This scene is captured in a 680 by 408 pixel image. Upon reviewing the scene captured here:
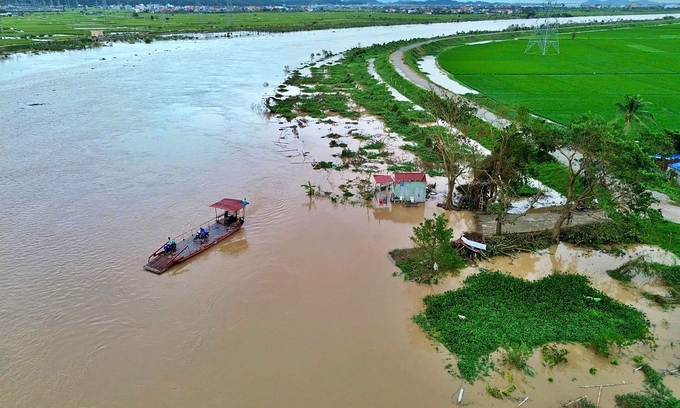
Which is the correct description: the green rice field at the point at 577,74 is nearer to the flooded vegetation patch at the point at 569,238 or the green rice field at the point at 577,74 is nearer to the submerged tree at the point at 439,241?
the flooded vegetation patch at the point at 569,238

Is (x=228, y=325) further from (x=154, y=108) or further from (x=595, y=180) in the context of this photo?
(x=154, y=108)

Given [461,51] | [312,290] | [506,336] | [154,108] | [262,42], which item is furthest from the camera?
[262,42]

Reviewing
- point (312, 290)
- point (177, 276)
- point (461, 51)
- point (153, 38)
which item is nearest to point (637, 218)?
point (312, 290)

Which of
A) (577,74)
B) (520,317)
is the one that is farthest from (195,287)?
(577,74)

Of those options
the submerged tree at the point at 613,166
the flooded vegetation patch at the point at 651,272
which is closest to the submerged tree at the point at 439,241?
the submerged tree at the point at 613,166

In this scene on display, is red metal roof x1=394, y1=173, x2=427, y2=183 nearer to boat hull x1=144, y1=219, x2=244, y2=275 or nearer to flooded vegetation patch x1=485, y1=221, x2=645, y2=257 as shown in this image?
flooded vegetation patch x1=485, y1=221, x2=645, y2=257
